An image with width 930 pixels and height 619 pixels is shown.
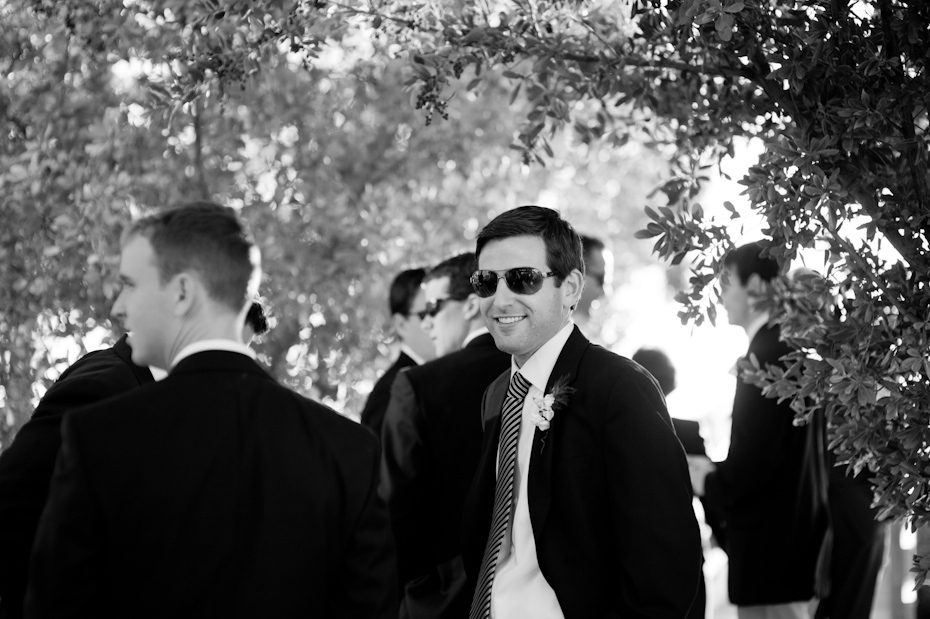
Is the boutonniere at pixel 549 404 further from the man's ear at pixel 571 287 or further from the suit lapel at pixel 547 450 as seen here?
the man's ear at pixel 571 287

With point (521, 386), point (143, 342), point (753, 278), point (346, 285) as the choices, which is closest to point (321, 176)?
point (346, 285)

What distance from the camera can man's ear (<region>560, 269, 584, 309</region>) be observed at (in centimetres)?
431

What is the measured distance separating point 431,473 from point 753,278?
223cm

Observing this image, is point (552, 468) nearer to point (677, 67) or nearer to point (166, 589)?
point (166, 589)

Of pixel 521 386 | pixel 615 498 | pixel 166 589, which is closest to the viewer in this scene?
pixel 166 589

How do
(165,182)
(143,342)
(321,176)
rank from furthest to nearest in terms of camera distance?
(321,176), (165,182), (143,342)

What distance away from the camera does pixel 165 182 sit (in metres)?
9.43

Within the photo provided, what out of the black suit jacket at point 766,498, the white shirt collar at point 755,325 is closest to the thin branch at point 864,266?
the black suit jacket at point 766,498

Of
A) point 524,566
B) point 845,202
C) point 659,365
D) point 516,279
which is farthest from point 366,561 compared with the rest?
point 659,365

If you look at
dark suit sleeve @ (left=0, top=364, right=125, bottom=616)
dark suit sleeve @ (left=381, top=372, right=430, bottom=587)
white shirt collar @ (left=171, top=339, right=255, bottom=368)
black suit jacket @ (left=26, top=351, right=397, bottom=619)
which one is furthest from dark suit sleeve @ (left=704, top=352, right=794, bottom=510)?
white shirt collar @ (left=171, top=339, right=255, bottom=368)

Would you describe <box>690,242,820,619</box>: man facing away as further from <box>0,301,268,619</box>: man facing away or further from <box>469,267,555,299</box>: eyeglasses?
<box>0,301,268,619</box>: man facing away

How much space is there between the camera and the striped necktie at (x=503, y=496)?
4.01 metres

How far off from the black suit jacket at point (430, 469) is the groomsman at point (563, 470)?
2.08 ft

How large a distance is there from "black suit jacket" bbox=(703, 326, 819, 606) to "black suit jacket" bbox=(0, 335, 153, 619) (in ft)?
11.3
